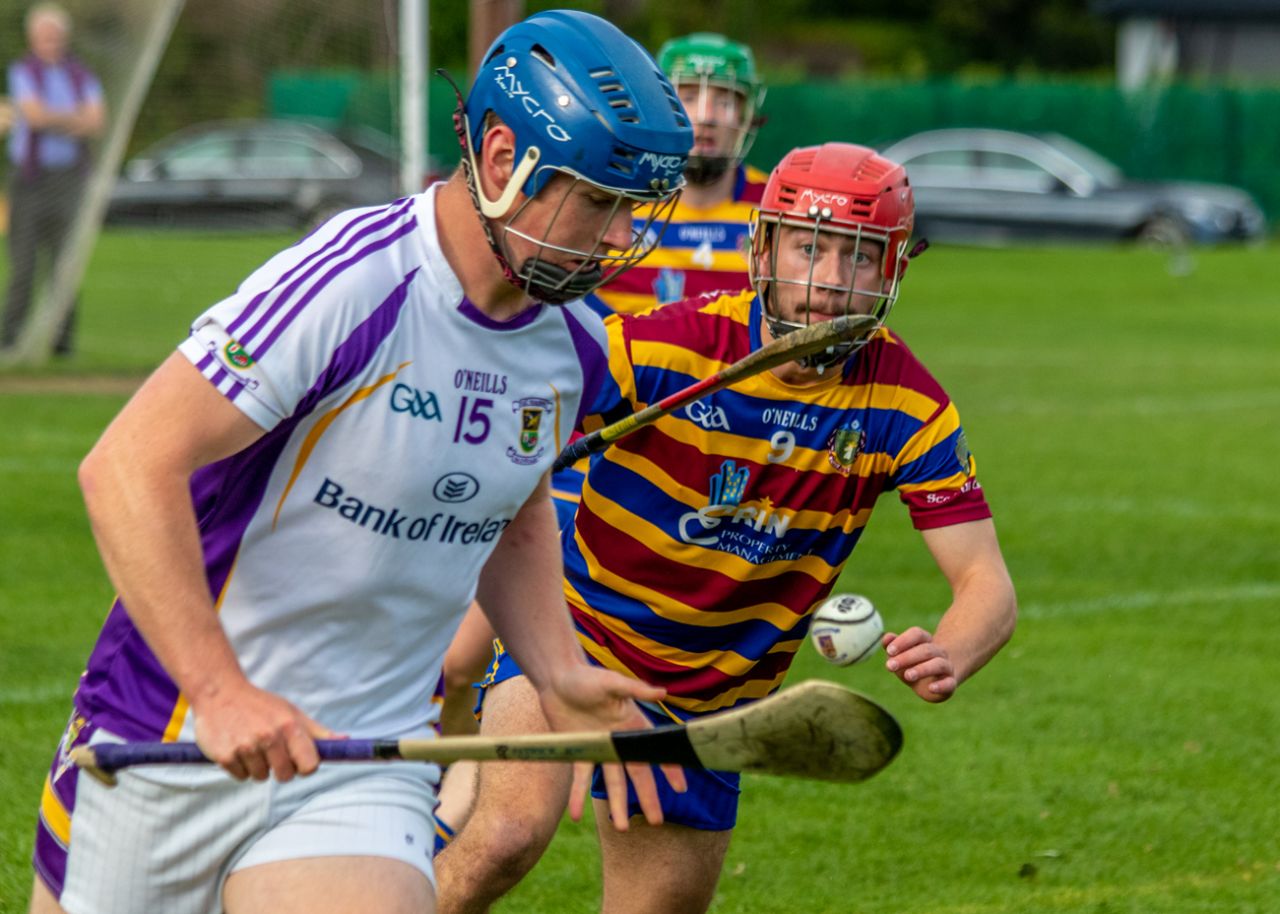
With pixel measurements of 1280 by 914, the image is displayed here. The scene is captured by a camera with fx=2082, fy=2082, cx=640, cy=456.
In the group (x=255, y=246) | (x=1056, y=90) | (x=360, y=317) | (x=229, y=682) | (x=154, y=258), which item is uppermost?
(x=360, y=317)

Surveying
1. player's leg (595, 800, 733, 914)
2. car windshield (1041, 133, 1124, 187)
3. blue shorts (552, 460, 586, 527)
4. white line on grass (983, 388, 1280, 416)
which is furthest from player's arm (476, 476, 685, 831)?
car windshield (1041, 133, 1124, 187)

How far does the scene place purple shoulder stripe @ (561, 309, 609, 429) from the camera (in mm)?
3539

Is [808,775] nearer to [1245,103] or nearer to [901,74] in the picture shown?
[1245,103]

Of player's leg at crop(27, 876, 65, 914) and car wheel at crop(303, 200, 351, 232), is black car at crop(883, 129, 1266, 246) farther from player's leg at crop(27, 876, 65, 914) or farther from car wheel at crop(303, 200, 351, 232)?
player's leg at crop(27, 876, 65, 914)

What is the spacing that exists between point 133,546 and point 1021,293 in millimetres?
22663

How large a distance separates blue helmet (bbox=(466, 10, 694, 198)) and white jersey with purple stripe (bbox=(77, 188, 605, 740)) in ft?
0.72

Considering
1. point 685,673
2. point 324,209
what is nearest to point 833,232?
point 685,673

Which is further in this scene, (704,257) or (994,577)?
(704,257)

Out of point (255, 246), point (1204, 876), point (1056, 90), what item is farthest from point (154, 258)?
point (1056, 90)

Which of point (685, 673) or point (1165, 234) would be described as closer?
point (685, 673)

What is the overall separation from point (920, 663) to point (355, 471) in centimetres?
128

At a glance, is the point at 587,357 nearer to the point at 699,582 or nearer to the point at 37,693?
the point at 699,582

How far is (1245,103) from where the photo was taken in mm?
36531

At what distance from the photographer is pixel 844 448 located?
4527mm
